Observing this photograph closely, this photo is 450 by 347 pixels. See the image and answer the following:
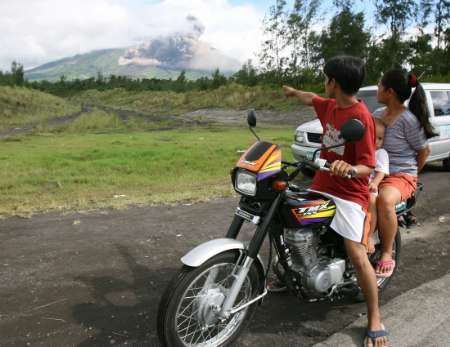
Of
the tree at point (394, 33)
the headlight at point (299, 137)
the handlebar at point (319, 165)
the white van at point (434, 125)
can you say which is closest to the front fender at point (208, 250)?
the handlebar at point (319, 165)

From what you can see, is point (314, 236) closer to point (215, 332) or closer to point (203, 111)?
point (215, 332)

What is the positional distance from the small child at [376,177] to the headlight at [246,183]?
1.14 metres

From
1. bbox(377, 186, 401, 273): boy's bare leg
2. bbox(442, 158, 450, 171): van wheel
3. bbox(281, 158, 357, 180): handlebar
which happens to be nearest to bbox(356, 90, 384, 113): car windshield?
bbox(442, 158, 450, 171): van wheel

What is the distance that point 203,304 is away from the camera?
9.29ft

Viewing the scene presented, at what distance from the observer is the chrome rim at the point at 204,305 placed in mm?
2816

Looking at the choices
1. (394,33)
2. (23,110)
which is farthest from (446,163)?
(23,110)

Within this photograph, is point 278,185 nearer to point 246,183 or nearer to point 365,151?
point 246,183

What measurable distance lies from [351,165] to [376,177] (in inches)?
30.8

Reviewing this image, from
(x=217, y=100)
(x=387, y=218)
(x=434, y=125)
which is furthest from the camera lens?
(x=217, y=100)

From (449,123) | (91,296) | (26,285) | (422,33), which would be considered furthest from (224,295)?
(422,33)

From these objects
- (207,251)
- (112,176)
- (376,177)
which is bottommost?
(112,176)

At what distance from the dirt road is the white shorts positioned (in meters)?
0.79

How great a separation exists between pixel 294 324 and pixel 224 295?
2.67 feet

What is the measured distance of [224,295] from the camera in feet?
9.43
